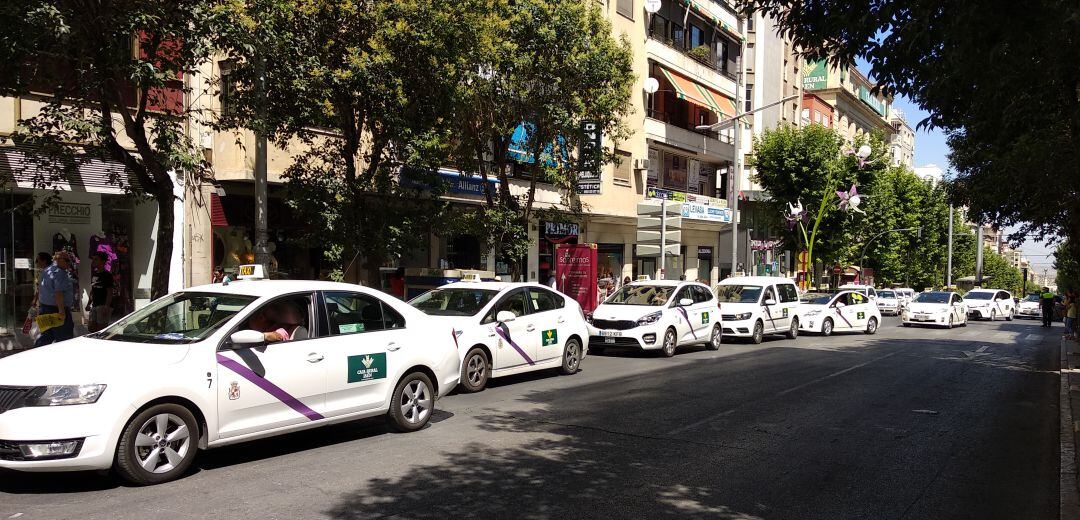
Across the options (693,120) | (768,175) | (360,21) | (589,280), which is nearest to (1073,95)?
(360,21)

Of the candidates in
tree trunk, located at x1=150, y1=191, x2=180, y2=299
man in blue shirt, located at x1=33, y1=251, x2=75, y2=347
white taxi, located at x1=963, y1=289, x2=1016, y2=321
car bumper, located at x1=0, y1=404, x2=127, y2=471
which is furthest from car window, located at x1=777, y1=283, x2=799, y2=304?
white taxi, located at x1=963, y1=289, x2=1016, y2=321

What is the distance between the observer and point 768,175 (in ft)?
120

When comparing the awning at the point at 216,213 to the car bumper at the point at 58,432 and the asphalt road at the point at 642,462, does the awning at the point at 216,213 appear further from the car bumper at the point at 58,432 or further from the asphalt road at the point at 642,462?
the car bumper at the point at 58,432

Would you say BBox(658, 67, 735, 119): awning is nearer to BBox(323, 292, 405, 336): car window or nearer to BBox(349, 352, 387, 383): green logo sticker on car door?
BBox(323, 292, 405, 336): car window

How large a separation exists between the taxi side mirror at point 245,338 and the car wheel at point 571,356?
704 cm

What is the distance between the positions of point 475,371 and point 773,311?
1276 cm

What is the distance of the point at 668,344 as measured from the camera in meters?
16.4

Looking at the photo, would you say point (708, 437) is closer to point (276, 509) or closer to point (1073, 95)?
point (276, 509)

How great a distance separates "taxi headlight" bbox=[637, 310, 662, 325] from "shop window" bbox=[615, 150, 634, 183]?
499 inches

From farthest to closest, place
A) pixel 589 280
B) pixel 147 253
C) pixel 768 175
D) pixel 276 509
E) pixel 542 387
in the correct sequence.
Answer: pixel 768 175, pixel 589 280, pixel 147 253, pixel 542 387, pixel 276 509

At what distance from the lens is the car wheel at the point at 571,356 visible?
13055 mm

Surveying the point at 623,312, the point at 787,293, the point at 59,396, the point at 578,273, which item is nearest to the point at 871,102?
the point at 787,293

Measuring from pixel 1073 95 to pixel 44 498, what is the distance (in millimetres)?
11011

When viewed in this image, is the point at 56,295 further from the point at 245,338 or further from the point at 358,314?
the point at 245,338
